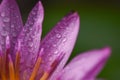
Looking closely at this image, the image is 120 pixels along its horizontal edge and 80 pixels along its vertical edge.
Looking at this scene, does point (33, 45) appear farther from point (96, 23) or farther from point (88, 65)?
point (96, 23)

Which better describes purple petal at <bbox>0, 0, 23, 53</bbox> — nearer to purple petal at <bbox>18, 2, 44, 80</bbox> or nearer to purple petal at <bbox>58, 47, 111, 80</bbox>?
purple petal at <bbox>18, 2, 44, 80</bbox>

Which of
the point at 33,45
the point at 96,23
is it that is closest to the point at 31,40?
the point at 33,45

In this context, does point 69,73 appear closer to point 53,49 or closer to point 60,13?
point 53,49

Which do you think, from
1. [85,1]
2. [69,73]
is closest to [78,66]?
[69,73]

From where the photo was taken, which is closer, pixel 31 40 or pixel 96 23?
pixel 31 40

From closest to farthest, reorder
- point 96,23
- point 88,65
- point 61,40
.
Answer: point 88,65, point 61,40, point 96,23

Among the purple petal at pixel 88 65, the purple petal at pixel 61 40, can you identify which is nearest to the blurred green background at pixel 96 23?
the purple petal at pixel 61 40

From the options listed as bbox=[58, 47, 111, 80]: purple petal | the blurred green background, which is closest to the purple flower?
bbox=[58, 47, 111, 80]: purple petal
